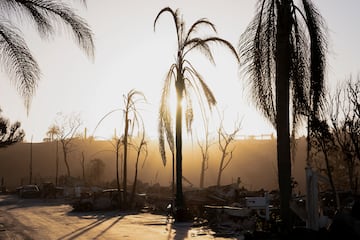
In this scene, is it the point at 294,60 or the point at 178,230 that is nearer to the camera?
the point at 294,60

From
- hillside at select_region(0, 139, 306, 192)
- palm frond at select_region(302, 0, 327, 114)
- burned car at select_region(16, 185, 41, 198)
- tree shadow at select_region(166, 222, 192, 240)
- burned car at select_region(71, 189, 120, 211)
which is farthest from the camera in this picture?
hillside at select_region(0, 139, 306, 192)

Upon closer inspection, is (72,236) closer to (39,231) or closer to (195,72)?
(39,231)

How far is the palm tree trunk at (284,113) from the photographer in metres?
11.6

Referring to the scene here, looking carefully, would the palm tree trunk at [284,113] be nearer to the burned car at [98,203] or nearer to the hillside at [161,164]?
the burned car at [98,203]

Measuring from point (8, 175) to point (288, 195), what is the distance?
111342 mm

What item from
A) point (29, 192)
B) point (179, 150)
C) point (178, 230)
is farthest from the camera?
point (29, 192)

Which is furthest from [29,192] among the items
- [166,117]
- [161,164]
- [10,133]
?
[161,164]

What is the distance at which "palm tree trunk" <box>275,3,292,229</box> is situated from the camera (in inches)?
457

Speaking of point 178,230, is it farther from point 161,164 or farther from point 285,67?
point 161,164

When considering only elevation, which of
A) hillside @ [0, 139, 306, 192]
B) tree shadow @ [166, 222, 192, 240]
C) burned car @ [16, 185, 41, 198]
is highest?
hillside @ [0, 139, 306, 192]

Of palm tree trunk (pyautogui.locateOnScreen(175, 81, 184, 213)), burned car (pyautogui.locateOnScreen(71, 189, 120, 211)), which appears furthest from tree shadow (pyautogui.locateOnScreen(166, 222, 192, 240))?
burned car (pyautogui.locateOnScreen(71, 189, 120, 211))

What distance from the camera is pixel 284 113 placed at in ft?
38.4

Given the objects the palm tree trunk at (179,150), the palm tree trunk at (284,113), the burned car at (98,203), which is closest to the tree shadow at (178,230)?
the palm tree trunk at (179,150)

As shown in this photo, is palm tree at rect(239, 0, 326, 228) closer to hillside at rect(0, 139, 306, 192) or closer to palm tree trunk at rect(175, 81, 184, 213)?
palm tree trunk at rect(175, 81, 184, 213)
